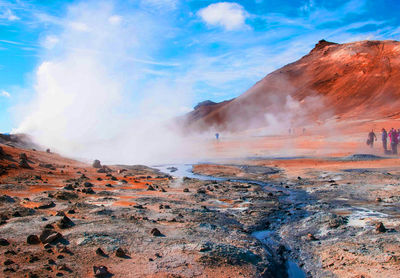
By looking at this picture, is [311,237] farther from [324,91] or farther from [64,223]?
[324,91]

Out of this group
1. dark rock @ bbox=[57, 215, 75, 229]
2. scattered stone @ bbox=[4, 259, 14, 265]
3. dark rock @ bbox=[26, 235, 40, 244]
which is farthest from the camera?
dark rock @ bbox=[57, 215, 75, 229]

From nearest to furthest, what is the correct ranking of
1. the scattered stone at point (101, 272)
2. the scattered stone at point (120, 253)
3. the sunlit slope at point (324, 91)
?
the scattered stone at point (101, 272)
the scattered stone at point (120, 253)
the sunlit slope at point (324, 91)

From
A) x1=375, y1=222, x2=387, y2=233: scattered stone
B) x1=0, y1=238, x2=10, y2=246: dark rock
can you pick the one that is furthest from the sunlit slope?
x1=0, y1=238, x2=10, y2=246: dark rock

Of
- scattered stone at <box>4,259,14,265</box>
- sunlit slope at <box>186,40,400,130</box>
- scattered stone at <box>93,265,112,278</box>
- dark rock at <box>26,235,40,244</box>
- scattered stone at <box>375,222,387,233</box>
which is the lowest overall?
scattered stone at <box>375,222,387,233</box>

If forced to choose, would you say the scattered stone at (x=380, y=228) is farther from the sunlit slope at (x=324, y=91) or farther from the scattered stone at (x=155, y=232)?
the sunlit slope at (x=324, y=91)

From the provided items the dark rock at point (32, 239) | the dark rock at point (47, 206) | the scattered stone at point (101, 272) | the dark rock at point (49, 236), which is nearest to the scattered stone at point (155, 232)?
the dark rock at point (49, 236)

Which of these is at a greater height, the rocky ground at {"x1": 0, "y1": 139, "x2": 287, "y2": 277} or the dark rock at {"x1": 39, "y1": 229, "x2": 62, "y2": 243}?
the dark rock at {"x1": 39, "y1": 229, "x2": 62, "y2": 243}

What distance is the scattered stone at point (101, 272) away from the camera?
4.74 meters

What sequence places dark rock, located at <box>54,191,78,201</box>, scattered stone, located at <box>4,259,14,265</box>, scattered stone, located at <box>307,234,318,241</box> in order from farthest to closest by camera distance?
dark rock, located at <box>54,191,78,201</box>, scattered stone, located at <box>307,234,318,241</box>, scattered stone, located at <box>4,259,14,265</box>

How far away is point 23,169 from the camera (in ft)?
Answer: 48.5

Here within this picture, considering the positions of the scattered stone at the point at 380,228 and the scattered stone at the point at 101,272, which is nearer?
the scattered stone at the point at 101,272

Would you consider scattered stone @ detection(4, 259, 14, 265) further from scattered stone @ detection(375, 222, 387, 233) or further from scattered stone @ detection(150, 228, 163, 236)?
scattered stone @ detection(375, 222, 387, 233)

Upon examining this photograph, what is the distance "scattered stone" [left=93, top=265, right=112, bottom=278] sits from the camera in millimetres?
4738

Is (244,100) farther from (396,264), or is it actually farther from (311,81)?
(396,264)
